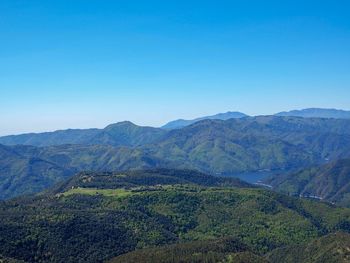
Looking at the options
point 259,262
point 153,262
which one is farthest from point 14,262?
point 259,262

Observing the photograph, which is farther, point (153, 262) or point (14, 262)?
point (153, 262)

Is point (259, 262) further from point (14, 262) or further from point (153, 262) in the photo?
point (14, 262)
